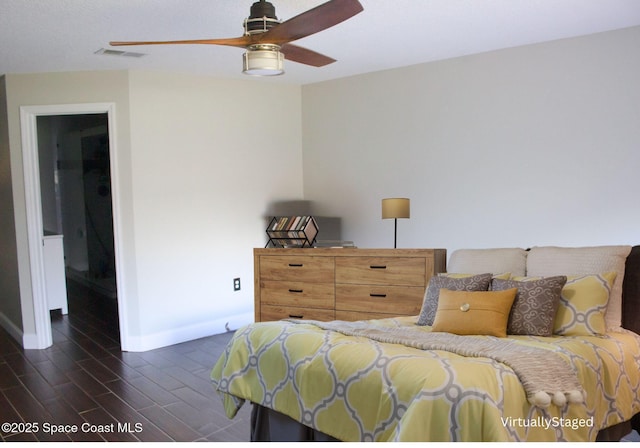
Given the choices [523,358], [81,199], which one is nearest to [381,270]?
[523,358]

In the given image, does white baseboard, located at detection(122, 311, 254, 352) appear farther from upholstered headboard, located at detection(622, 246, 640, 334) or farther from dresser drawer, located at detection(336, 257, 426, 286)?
upholstered headboard, located at detection(622, 246, 640, 334)

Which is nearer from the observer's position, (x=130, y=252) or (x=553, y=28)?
(x=553, y=28)

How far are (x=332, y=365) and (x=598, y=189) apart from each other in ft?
8.10

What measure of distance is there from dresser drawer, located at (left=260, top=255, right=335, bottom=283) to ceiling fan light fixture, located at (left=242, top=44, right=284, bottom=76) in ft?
6.39

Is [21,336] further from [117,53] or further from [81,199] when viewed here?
[81,199]

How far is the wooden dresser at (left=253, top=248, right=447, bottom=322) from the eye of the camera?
354 cm

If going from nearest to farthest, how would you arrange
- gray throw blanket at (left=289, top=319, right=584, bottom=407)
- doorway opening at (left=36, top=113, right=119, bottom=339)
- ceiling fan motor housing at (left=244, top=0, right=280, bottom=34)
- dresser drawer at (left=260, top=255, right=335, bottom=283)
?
gray throw blanket at (left=289, top=319, right=584, bottom=407) → ceiling fan motor housing at (left=244, top=0, right=280, bottom=34) → dresser drawer at (left=260, top=255, right=335, bottom=283) → doorway opening at (left=36, top=113, right=119, bottom=339)

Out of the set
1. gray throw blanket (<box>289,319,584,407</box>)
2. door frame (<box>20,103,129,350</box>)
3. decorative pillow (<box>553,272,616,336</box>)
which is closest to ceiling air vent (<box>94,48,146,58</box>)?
door frame (<box>20,103,129,350</box>)

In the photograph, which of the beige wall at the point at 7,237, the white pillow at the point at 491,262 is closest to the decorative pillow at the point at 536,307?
the white pillow at the point at 491,262

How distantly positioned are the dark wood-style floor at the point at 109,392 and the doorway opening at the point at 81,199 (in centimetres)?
201

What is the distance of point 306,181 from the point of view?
16.8 ft

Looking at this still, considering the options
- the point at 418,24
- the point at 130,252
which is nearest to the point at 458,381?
the point at 418,24

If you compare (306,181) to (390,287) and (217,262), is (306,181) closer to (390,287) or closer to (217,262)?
(217,262)

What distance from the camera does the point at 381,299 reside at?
3666 millimetres
